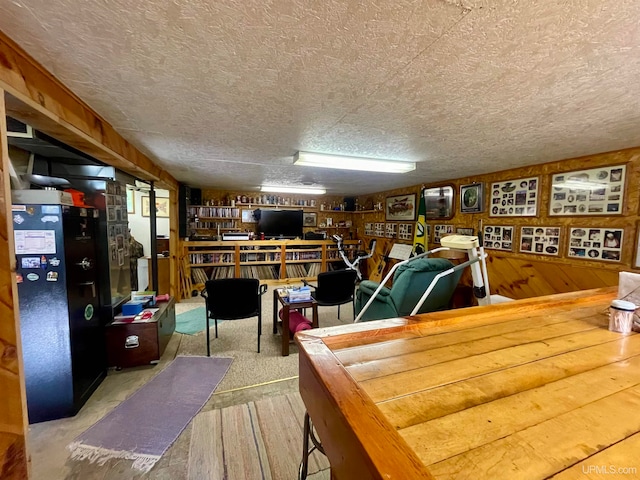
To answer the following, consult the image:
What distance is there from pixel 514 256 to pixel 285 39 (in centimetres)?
351

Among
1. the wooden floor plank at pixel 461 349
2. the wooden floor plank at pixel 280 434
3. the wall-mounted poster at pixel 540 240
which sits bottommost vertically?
the wooden floor plank at pixel 280 434

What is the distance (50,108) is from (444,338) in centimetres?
221

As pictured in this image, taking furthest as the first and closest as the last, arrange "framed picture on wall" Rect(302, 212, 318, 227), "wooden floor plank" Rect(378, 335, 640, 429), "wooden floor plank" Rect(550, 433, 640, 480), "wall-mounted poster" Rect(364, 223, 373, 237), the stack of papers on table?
"framed picture on wall" Rect(302, 212, 318, 227), "wall-mounted poster" Rect(364, 223, 373, 237), the stack of papers on table, "wooden floor plank" Rect(378, 335, 640, 429), "wooden floor plank" Rect(550, 433, 640, 480)

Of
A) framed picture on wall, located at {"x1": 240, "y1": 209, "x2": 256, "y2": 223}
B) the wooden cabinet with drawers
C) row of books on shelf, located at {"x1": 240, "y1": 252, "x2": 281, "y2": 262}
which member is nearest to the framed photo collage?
row of books on shelf, located at {"x1": 240, "y1": 252, "x2": 281, "y2": 262}

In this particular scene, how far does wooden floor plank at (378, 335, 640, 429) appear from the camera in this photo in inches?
29.5

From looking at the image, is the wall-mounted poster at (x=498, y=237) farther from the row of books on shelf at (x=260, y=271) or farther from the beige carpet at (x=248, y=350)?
the row of books on shelf at (x=260, y=271)

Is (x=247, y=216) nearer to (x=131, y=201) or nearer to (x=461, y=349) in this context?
(x=131, y=201)

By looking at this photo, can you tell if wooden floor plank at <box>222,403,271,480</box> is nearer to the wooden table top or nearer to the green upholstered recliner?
the wooden table top

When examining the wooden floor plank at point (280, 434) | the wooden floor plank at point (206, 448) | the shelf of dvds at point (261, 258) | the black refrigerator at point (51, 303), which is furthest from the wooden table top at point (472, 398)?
the shelf of dvds at point (261, 258)

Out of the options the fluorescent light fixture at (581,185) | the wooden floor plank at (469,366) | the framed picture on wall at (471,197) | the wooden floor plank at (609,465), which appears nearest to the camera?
the wooden floor plank at (609,465)

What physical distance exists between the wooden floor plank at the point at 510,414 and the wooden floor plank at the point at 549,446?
17 millimetres

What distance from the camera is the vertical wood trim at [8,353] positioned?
3.34 feet

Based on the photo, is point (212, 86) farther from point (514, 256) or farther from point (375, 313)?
point (514, 256)

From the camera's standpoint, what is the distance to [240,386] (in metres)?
2.21
